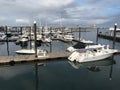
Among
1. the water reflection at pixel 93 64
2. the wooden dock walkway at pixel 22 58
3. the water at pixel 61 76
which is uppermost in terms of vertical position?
the wooden dock walkway at pixel 22 58

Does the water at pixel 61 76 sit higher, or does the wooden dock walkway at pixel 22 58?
the wooden dock walkway at pixel 22 58

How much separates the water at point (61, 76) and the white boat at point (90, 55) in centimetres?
82

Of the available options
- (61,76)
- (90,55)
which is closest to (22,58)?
(61,76)

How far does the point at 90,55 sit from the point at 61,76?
786cm

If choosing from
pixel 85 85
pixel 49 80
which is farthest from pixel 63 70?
pixel 85 85

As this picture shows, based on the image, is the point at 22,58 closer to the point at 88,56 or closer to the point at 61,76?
the point at 61,76

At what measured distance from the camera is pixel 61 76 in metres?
21.2

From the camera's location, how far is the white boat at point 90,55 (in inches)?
1032

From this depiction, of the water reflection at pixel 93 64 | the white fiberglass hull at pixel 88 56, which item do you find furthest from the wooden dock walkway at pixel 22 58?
the water reflection at pixel 93 64

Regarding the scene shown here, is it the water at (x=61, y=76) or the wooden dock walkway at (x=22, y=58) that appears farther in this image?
the wooden dock walkway at (x=22, y=58)

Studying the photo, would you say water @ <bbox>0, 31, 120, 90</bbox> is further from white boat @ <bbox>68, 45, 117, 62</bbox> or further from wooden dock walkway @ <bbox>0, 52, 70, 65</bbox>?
white boat @ <bbox>68, 45, 117, 62</bbox>

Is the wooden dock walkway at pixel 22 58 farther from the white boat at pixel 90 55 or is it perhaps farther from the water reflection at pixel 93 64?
the water reflection at pixel 93 64

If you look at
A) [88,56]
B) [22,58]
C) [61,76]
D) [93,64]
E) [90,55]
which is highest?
[90,55]

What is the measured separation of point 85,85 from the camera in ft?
60.1
